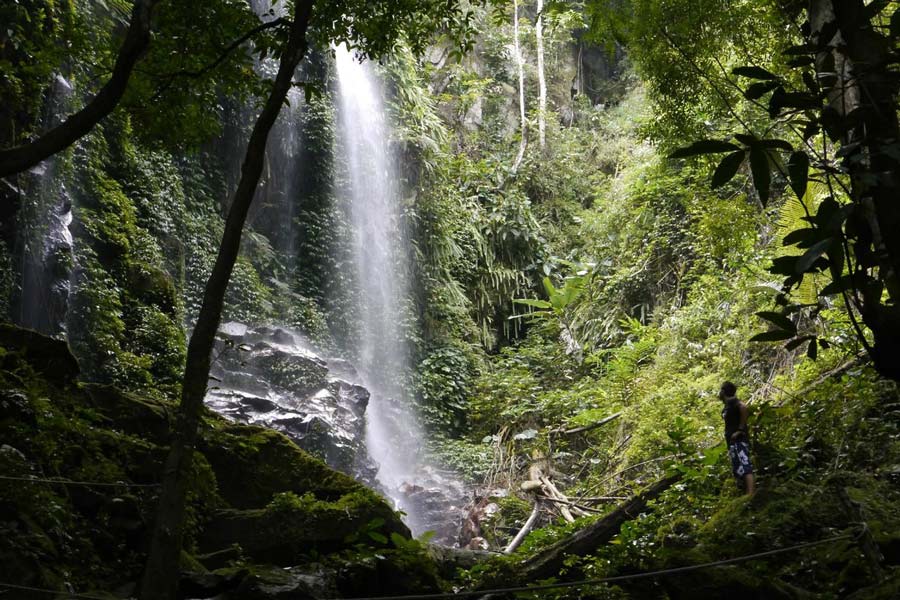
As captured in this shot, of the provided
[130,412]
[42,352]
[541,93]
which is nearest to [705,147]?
[42,352]

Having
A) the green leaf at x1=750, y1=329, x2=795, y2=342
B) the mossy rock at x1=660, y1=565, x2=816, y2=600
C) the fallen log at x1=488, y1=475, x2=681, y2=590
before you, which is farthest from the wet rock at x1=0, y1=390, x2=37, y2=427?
the green leaf at x1=750, y1=329, x2=795, y2=342

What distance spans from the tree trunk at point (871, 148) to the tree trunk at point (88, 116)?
2.57 metres

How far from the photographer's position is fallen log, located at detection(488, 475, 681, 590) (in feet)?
17.0

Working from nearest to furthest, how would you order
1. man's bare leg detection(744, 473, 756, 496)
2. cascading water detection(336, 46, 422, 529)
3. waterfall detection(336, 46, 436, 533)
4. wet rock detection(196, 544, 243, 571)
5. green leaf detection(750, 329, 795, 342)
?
green leaf detection(750, 329, 795, 342), wet rock detection(196, 544, 243, 571), man's bare leg detection(744, 473, 756, 496), waterfall detection(336, 46, 436, 533), cascading water detection(336, 46, 422, 529)

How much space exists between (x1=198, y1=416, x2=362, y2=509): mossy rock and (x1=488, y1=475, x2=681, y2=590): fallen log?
4.89 feet

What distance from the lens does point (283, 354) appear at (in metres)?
11.1

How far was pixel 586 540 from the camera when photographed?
5.46 metres

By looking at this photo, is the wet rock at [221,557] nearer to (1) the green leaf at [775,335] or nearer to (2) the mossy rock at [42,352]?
(2) the mossy rock at [42,352]

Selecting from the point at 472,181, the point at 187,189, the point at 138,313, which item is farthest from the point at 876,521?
the point at 472,181

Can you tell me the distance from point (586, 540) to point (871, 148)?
4.13m

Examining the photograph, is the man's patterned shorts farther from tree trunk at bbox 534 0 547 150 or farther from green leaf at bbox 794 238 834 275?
tree trunk at bbox 534 0 547 150

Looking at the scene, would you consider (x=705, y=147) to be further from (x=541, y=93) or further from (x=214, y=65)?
(x=541, y=93)

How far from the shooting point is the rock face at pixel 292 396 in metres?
9.87

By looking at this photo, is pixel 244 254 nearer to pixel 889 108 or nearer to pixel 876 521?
pixel 876 521
